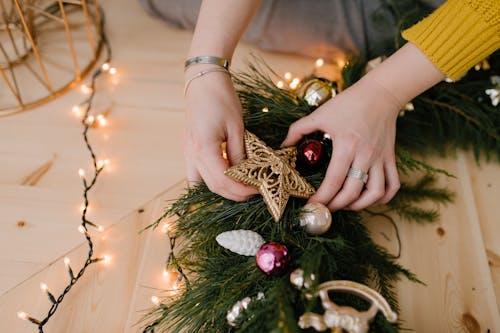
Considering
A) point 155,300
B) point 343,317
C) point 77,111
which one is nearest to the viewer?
point 343,317

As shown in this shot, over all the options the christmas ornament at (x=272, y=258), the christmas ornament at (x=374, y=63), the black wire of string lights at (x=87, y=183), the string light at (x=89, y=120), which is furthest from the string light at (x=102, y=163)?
the christmas ornament at (x=374, y=63)

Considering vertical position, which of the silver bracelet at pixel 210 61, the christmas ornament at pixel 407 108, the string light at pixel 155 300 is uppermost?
the silver bracelet at pixel 210 61

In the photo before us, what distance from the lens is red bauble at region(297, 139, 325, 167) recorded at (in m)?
0.68

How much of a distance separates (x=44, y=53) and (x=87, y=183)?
392 millimetres

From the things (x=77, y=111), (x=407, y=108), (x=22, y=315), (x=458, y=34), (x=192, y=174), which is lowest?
(x=22, y=315)

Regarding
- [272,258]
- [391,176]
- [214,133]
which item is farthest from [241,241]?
[391,176]

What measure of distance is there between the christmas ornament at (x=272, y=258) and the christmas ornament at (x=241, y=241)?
0.11 feet

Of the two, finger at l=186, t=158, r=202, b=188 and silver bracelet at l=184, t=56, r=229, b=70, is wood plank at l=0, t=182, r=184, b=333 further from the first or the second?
silver bracelet at l=184, t=56, r=229, b=70

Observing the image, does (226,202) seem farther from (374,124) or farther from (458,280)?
(458,280)

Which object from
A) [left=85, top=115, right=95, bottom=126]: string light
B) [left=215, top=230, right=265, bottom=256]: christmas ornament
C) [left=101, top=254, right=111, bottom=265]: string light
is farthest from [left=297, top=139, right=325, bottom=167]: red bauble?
[left=85, top=115, right=95, bottom=126]: string light

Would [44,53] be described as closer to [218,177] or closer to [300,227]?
[218,177]

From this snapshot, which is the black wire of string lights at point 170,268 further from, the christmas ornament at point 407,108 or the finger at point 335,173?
the christmas ornament at point 407,108

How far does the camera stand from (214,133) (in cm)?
65

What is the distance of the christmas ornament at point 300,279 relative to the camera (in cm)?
53
